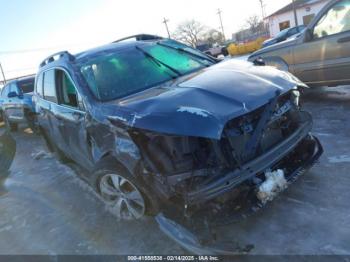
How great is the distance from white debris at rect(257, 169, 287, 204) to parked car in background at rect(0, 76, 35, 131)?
706 cm

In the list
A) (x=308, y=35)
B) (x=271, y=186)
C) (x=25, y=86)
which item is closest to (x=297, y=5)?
(x=25, y=86)

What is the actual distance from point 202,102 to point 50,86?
291 centimetres

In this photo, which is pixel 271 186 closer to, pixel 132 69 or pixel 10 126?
pixel 132 69

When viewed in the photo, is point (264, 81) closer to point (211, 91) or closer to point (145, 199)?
point (211, 91)

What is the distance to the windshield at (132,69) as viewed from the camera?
12.2ft

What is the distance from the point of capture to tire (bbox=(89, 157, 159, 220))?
303 cm

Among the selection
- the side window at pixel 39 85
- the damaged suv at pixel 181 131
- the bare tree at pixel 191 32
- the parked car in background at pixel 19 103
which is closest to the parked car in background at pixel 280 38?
the damaged suv at pixel 181 131

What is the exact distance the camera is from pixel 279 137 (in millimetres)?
3328

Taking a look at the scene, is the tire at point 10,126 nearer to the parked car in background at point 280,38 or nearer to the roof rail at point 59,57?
the roof rail at point 59,57

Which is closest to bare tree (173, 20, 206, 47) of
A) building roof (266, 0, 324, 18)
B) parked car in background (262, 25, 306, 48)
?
building roof (266, 0, 324, 18)

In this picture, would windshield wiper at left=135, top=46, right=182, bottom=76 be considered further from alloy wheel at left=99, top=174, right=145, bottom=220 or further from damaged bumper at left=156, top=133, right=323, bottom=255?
damaged bumper at left=156, top=133, right=323, bottom=255

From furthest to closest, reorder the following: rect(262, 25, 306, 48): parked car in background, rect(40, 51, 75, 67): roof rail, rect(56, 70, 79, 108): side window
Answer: rect(262, 25, 306, 48): parked car in background < rect(40, 51, 75, 67): roof rail < rect(56, 70, 79, 108): side window

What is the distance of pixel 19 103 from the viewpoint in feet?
31.0

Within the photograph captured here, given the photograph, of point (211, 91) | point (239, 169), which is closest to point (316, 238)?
point (239, 169)
